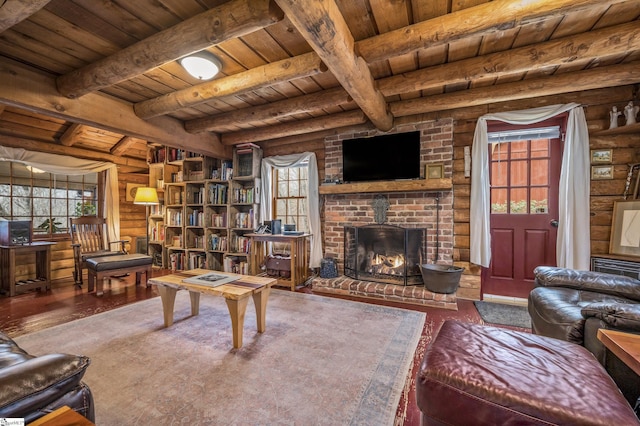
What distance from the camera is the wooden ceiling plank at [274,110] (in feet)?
9.30

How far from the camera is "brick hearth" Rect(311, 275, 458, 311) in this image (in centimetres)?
298

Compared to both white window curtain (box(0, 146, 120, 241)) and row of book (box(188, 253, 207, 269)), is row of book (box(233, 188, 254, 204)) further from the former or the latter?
white window curtain (box(0, 146, 120, 241))

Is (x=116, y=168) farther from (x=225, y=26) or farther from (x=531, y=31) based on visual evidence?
(x=531, y=31)

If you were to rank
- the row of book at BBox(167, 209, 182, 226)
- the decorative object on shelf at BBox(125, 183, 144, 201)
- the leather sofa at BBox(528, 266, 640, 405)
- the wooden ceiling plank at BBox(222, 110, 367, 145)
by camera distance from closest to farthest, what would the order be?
the leather sofa at BBox(528, 266, 640, 405)
the wooden ceiling plank at BBox(222, 110, 367, 145)
the row of book at BBox(167, 209, 182, 226)
the decorative object on shelf at BBox(125, 183, 144, 201)

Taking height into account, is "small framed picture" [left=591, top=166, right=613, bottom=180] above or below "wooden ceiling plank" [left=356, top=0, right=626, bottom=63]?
below

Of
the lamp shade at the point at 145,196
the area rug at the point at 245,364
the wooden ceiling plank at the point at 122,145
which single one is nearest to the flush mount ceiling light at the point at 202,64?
the area rug at the point at 245,364

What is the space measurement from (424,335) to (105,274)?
3801 mm

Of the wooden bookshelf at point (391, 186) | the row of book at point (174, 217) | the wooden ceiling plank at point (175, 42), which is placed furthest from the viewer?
the row of book at point (174, 217)

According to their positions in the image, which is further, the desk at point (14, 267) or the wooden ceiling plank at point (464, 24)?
the desk at point (14, 267)

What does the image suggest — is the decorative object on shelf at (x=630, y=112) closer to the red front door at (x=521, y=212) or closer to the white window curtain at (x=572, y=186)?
the white window curtain at (x=572, y=186)

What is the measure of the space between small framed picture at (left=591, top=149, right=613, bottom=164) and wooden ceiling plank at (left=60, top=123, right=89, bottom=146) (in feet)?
22.0

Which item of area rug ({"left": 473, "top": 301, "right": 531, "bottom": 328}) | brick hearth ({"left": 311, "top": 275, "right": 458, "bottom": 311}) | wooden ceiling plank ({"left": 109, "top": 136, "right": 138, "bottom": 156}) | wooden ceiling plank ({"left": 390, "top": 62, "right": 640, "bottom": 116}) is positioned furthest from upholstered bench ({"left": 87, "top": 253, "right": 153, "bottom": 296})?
area rug ({"left": 473, "top": 301, "right": 531, "bottom": 328})

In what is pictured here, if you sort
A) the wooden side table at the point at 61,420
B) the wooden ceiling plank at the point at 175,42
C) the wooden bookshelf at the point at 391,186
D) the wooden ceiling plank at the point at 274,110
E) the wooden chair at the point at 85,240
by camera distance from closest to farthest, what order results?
the wooden side table at the point at 61,420, the wooden ceiling plank at the point at 175,42, the wooden ceiling plank at the point at 274,110, the wooden bookshelf at the point at 391,186, the wooden chair at the point at 85,240

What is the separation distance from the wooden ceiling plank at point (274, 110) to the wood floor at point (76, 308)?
2270mm
